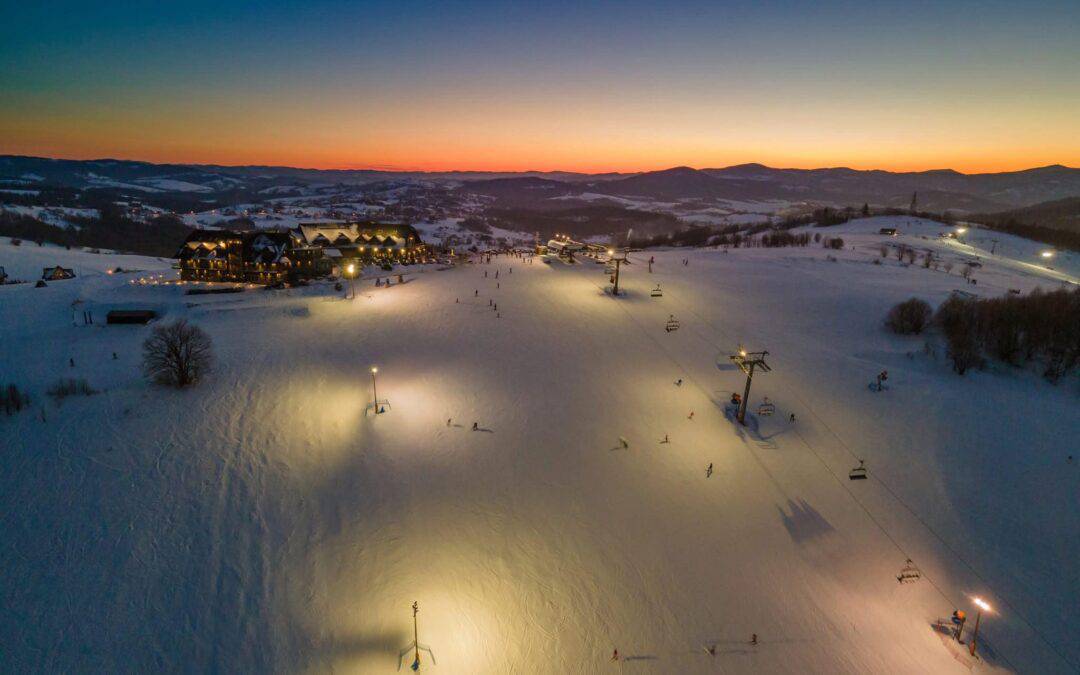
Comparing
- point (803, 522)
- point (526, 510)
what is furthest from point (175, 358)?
point (803, 522)

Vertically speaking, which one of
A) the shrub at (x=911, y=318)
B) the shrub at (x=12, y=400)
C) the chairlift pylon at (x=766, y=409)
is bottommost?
the chairlift pylon at (x=766, y=409)

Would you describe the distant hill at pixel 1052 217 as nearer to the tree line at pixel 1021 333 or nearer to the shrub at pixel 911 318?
the shrub at pixel 911 318

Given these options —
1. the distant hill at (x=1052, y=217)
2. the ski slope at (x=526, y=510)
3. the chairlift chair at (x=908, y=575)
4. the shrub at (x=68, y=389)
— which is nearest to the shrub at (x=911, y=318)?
the ski slope at (x=526, y=510)

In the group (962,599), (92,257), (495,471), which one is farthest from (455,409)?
(92,257)

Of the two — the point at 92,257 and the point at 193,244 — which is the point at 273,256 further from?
the point at 92,257

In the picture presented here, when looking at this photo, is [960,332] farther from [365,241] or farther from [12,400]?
[365,241]

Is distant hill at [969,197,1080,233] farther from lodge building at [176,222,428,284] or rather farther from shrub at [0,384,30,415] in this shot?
shrub at [0,384,30,415]
